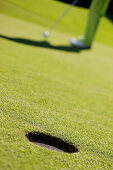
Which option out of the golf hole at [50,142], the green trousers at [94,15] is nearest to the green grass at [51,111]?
the golf hole at [50,142]

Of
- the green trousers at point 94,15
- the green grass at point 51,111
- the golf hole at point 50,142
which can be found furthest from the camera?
the green trousers at point 94,15

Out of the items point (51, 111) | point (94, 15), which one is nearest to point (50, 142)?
point (51, 111)

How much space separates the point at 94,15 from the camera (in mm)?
5758

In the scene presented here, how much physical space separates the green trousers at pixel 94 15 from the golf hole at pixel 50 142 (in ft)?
17.0

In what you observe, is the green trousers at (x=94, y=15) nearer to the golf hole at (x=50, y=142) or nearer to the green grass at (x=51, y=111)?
the green grass at (x=51, y=111)

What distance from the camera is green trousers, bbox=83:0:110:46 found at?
18.1 ft

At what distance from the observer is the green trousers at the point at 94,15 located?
18.1 ft

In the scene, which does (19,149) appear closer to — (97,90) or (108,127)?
(108,127)

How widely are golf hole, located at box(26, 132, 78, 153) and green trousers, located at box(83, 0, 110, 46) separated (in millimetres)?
5186

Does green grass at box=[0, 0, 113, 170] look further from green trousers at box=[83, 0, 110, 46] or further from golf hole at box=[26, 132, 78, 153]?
green trousers at box=[83, 0, 110, 46]

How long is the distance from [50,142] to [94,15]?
5.31m

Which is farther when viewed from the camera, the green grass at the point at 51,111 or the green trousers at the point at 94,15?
the green trousers at the point at 94,15

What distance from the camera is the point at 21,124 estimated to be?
159 cm

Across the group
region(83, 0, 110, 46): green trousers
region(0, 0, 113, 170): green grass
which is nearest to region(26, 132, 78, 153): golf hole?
region(0, 0, 113, 170): green grass
